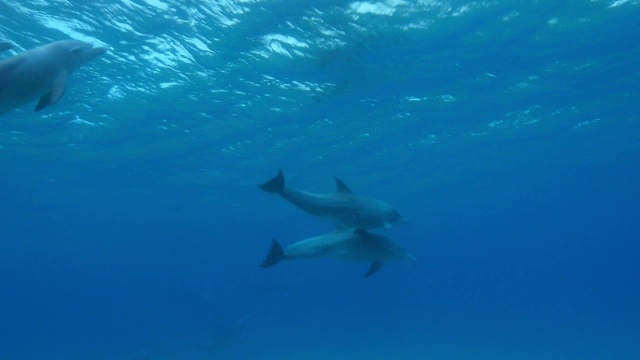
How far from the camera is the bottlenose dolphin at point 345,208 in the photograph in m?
5.96

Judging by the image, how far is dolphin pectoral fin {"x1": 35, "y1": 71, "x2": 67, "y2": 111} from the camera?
392 cm

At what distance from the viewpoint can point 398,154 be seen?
109 ft

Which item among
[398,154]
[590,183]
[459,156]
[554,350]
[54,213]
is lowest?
[54,213]

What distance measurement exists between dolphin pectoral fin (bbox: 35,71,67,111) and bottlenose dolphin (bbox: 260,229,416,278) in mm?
2971

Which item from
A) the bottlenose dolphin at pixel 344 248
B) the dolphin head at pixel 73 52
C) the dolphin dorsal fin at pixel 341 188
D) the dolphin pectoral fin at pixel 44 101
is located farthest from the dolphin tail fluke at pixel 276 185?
the dolphin pectoral fin at pixel 44 101

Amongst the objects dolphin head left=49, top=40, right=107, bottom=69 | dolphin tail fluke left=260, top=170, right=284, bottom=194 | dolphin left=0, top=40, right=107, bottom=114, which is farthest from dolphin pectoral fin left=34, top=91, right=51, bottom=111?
dolphin tail fluke left=260, top=170, right=284, bottom=194

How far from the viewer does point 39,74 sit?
13.2 ft

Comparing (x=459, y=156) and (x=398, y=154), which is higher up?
(x=459, y=156)

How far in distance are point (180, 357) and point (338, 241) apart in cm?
3129

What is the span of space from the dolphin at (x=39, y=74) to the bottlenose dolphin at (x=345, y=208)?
244cm

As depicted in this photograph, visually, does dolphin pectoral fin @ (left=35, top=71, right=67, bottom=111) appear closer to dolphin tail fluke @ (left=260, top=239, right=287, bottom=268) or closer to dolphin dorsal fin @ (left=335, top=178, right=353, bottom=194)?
dolphin tail fluke @ (left=260, top=239, right=287, bottom=268)

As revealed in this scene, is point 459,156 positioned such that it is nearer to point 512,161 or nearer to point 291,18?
point 512,161

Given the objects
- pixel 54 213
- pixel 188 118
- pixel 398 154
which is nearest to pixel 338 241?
pixel 188 118

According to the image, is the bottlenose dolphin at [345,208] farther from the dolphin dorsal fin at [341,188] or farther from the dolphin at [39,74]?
the dolphin at [39,74]
